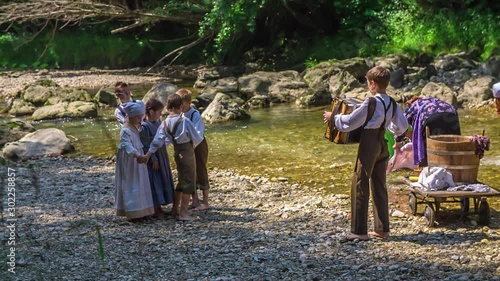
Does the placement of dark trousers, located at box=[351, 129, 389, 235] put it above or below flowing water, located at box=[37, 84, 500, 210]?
above

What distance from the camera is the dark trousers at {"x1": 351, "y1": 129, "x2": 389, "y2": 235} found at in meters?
7.71

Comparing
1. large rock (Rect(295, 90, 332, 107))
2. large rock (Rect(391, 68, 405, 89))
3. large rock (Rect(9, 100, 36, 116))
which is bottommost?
large rock (Rect(9, 100, 36, 116))

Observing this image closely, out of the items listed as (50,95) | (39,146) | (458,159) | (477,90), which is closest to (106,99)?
(50,95)

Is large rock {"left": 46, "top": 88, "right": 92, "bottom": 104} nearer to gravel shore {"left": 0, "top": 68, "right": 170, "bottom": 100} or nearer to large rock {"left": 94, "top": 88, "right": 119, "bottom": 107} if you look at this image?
large rock {"left": 94, "top": 88, "right": 119, "bottom": 107}

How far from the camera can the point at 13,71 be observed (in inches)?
1324

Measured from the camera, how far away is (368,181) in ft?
25.8

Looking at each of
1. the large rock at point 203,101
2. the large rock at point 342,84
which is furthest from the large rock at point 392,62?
the large rock at point 203,101

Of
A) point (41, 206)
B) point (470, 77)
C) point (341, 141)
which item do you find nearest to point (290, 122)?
point (470, 77)

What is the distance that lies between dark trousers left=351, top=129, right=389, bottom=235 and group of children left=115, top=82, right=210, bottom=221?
203cm

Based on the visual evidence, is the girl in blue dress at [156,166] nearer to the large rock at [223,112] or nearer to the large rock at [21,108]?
the large rock at [223,112]

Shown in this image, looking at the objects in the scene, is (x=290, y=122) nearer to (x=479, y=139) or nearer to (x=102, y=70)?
(x=479, y=139)

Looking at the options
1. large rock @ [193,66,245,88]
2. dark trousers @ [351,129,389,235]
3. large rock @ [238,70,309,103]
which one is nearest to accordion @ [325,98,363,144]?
dark trousers @ [351,129,389,235]

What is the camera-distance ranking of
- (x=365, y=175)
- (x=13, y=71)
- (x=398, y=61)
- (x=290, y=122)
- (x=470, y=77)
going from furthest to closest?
(x=13, y=71)
(x=398, y=61)
(x=470, y=77)
(x=290, y=122)
(x=365, y=175)

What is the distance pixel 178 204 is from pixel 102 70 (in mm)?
25667
